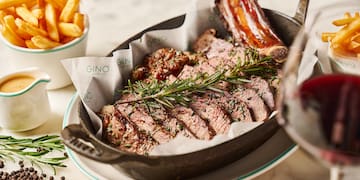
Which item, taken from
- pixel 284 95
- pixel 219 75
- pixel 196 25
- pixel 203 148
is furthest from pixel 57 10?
pixel 284 95

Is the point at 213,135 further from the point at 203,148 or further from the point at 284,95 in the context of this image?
the point at 284,95

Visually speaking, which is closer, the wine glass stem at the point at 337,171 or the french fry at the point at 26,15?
the wine glass stem at the point at 337,171

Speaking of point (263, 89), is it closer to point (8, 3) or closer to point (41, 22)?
point (41, 22)

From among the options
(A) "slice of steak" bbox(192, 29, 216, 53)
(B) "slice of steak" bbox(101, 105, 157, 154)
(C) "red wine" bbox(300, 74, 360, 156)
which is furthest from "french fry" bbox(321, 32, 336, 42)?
(C) "red wine" bbox(300, 74, 360, 156)

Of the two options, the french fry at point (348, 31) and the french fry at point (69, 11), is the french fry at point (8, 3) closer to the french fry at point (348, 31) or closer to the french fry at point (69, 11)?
the french fry at point (69, 11)

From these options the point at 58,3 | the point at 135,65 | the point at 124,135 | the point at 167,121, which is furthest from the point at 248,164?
the point at 58,3

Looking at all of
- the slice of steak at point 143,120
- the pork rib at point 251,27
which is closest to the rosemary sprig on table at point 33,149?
the slice of steak at point 143,120
